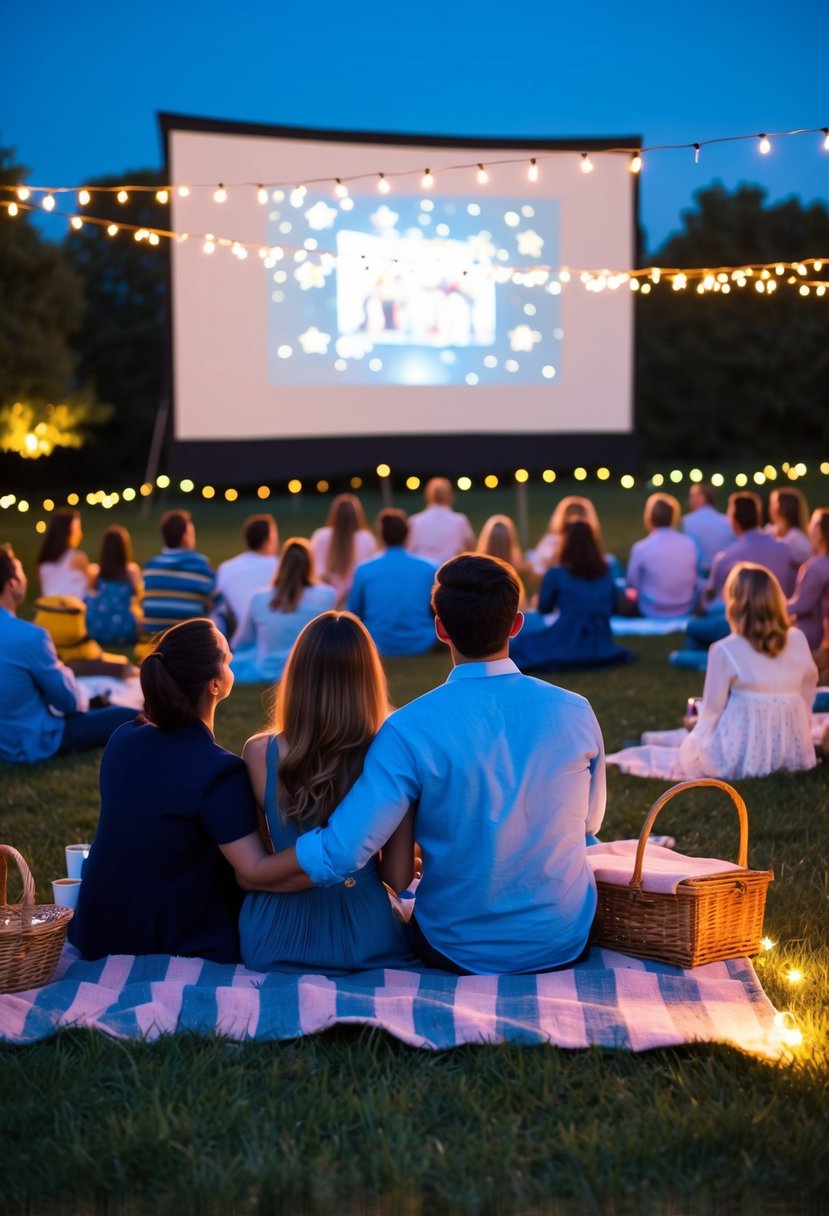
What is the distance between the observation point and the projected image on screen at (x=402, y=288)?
1152cm

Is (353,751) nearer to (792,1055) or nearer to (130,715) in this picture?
(792,1055)

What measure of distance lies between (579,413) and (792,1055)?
10.7 metres

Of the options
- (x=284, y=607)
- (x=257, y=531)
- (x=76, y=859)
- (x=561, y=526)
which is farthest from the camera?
(x=561, y=526)

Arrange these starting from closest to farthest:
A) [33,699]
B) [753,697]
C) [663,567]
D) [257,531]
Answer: [753,697], [33,699], [257,531], [663,567]

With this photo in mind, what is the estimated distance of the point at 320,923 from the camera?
323cm

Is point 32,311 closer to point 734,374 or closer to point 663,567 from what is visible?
point 663,567

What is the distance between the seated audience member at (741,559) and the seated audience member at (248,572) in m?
2.64

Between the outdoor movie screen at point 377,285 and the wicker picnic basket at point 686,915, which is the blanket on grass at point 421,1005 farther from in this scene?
the outdoor movie screen at point 377,285

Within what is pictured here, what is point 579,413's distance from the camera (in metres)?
13.1

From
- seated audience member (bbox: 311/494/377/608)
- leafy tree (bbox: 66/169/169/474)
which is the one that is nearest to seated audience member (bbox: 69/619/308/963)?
seated audience member (bbox: 311/494/377/608)

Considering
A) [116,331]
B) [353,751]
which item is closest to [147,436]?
[116,331]

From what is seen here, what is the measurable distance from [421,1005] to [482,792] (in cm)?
47

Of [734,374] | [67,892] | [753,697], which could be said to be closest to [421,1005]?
[67,892]

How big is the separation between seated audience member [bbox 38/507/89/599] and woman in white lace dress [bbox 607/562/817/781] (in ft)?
15.9
